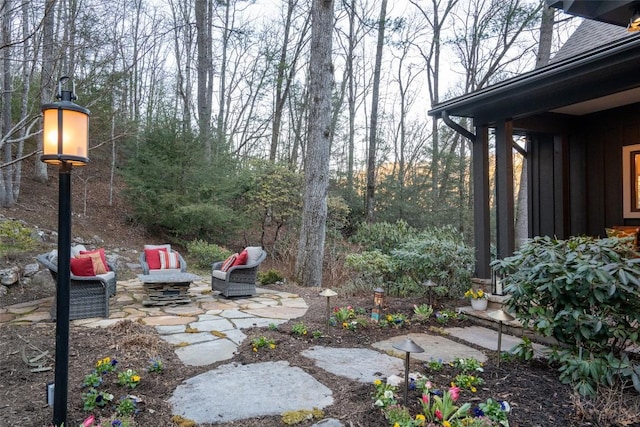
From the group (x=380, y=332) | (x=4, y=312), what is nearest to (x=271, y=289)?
(x=380, y=332)

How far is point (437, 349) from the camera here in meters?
3.27

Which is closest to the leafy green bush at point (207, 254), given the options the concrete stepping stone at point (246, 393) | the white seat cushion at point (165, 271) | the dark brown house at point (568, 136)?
the white seat cushion at point (165, 271)

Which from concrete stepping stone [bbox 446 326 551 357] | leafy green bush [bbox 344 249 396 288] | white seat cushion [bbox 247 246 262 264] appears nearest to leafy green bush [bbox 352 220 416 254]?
leafy green bush [bbox 344 249 396 288]

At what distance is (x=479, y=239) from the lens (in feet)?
15.4

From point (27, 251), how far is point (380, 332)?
216 inches

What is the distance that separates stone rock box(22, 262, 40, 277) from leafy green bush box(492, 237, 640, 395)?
19.7 feet

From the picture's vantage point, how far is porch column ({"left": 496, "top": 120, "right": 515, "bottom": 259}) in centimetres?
445

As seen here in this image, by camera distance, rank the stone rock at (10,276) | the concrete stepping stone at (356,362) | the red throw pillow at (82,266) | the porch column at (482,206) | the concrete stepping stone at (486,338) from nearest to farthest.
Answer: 1. the concrete stepping stone at (356,362)
2. the concrete stepping stone at (486,338)
3. the red throw pillow at (82,266)
4. the porch column at (482,206)
5. the stone rock at (10,276)

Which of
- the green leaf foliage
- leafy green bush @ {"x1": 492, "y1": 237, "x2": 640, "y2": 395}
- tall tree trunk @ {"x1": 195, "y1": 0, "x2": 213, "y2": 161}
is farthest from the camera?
tall tree trunk @ {"x1": 195, "y1": 0, "x2": 213, "y2": 161}

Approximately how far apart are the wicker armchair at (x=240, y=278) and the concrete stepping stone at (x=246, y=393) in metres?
2.52

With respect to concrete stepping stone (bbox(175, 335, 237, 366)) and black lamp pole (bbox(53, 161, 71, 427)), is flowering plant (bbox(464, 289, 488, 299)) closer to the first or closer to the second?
concrete stepping stone (bbox(175, 335, 237, 366))

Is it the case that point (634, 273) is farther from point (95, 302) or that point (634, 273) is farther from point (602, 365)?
point (95, 302)

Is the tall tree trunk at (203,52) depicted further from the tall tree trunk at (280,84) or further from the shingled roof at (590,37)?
the shingled roof at (590,37)

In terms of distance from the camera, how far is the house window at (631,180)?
4953mm
